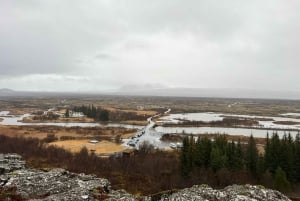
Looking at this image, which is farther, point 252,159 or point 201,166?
point 252,159

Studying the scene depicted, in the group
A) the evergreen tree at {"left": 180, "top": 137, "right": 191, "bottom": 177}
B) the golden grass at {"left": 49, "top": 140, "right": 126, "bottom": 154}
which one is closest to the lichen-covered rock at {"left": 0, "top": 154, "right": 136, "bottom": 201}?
the evergreen tree at {"left": 180, "top": 137, "right": 191, "bottom": 177}

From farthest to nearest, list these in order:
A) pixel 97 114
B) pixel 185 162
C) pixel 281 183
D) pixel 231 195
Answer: pixel 97 114 → pixel 185 162 → pixel 281 183 → pixel 231 195

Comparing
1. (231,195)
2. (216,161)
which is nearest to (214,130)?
(216,161)

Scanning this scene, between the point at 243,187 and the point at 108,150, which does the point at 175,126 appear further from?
the point at 243,187

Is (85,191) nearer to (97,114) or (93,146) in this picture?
(93,146)

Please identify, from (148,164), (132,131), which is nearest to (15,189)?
(148,164)

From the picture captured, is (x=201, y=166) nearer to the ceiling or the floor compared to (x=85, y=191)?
nearer to the floor

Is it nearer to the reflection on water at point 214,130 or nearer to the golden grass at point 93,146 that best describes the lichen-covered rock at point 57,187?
the golden grass at point 93,146

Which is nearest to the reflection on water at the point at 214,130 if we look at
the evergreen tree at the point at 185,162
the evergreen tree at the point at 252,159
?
the evergreen tree at the point at 252,159

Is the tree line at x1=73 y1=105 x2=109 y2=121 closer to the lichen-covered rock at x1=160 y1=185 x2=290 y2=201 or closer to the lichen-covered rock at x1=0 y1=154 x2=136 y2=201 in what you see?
the lichen-covered rock at x1=0 y1=154 x2=136 y2=201
